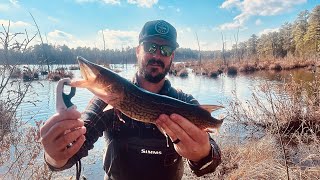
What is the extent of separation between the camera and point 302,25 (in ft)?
236

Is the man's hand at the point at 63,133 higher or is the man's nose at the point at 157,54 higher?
the man's nose at the point at 157,54

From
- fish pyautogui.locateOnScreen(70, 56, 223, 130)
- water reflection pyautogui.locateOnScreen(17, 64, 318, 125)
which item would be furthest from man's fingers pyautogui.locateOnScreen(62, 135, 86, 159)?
water reflection pyautogui.locateOnScreen(17, 64, 318, 125)

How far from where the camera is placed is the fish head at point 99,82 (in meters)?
1.86

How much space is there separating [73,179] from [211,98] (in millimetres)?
12109

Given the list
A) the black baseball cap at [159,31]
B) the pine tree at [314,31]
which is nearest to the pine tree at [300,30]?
the pine tree at [314,31]

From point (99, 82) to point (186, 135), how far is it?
2.63 ft

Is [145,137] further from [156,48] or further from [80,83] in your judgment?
[80,83]

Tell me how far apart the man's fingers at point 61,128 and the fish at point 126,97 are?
0.75 feet

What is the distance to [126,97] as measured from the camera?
6.63 feet

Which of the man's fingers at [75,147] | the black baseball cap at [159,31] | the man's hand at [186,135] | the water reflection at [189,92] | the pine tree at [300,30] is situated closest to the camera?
the man's fingers at [75,147]

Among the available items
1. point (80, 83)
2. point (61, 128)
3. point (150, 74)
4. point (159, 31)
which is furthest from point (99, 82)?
point (159, 31)

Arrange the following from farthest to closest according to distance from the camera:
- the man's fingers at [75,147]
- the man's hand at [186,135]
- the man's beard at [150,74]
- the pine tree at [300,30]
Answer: the pine tree at [300,30]
the man's beard at [150,74]
the man's hand at [186,135]
the man's fingers at [75,147]

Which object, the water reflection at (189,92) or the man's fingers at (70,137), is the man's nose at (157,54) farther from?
the water reflection at (189,92)

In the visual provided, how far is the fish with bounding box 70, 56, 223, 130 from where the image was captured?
1896 millimetres
